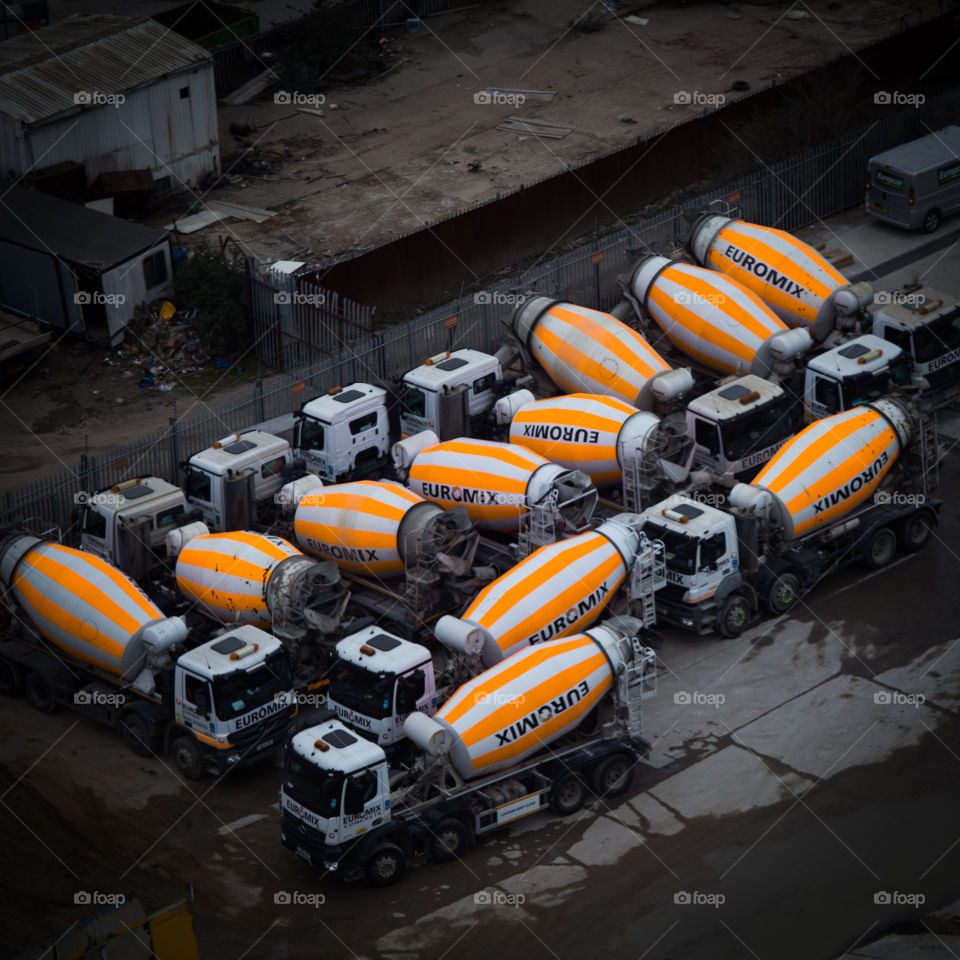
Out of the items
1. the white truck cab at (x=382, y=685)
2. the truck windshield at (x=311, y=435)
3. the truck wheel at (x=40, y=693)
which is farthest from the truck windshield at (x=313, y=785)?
the truck windshield at (x=311, y=435)

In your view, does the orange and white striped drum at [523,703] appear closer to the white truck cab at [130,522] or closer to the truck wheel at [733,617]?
the truck wheel at [733,617]

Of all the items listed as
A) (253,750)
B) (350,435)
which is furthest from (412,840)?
(350,435)

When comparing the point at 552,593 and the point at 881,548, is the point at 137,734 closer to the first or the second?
the point at 552,593

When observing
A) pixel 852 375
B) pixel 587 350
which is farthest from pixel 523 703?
pixel 852 375

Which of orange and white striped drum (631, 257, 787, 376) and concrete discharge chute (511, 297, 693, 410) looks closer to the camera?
concrete discharge chute (511, 297, 693, 410)

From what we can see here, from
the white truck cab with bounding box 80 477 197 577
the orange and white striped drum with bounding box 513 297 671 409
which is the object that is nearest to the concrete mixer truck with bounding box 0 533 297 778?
the white truck cab with bounding box 80 477 197 577

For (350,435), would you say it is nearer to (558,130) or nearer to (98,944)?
(98,944)

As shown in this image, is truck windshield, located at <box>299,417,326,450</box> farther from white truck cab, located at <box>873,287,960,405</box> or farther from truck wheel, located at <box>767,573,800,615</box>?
white truck cab, located at <box>873,287,960,405</box>
